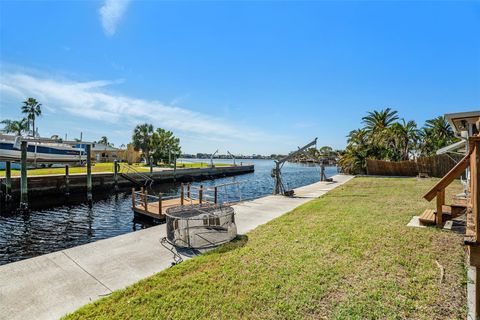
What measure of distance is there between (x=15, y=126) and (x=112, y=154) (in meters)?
22.6

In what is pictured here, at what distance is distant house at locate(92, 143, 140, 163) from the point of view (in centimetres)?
5944

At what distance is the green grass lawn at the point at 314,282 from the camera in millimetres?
3852

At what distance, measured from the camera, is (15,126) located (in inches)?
2386

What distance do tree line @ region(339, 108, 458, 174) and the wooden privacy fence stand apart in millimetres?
1622

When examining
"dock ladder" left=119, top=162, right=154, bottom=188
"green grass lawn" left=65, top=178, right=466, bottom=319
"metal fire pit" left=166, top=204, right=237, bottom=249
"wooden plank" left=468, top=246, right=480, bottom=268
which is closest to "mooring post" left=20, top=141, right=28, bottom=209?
"dock ladder" left=119, top=162, right=154, bottom=188

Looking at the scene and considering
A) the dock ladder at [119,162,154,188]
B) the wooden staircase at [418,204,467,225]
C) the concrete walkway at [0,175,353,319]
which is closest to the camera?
the concrete walkway at [0,175,353,319]

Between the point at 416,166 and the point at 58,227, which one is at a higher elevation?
the point at 416,166

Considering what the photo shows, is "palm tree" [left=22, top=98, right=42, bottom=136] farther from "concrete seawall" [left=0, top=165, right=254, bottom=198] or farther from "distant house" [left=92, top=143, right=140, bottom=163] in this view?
"concrete seawall" [left=0, top=165, right=254, bottom=198]

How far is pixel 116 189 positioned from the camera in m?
26.9

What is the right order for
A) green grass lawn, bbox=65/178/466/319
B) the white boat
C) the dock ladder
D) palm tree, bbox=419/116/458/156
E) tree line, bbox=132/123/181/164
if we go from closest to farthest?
green grass lawn, bbox=65/178/466/319, the white boat, the dock ladder, palm tree, bbox=419/116/458/156, tree line, bbox=132/123/181/164

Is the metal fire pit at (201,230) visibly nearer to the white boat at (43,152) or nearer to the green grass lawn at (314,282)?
the green grass lawn at (314,282)

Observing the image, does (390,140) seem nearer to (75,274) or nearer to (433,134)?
(433,134)

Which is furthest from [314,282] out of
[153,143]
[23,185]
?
[153,143]

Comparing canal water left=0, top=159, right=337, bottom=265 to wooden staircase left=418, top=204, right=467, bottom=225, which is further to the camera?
canal water left=0, top=159, right=337, bottom=265
